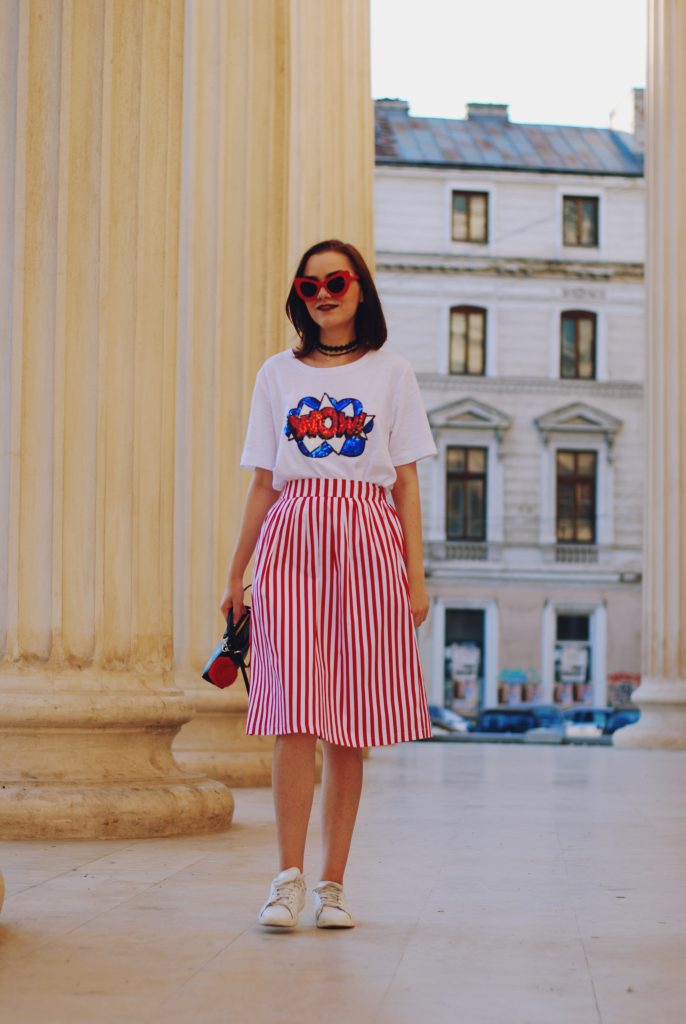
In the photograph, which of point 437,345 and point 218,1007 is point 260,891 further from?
point 437,345

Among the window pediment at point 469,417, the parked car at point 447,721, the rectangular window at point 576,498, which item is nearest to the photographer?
the parked car at point 447,721

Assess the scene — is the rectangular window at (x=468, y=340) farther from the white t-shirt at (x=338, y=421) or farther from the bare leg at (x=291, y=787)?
the bare leg at (x=291, y=787)

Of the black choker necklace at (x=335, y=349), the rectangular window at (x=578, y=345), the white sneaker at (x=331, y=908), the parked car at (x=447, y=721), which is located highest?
the rectangular window at (x=578, y=345)

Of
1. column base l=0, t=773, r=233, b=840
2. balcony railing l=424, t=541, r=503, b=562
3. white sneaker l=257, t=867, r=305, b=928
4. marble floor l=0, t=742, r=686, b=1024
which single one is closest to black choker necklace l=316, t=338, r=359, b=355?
white sneaker l=257, t=867, r=305, b=928

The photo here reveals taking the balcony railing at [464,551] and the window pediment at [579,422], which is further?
the window pediment at [579,422]

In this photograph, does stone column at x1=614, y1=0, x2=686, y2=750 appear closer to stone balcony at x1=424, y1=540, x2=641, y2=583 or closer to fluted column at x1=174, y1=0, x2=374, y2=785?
fluted column at x1=174, y1=0, x2=374, y2=785

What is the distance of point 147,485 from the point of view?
9.40 meters

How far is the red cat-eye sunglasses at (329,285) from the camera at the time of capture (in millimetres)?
6551

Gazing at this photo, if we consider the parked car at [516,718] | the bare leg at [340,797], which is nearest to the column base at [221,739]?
the bare leg at [340,797]

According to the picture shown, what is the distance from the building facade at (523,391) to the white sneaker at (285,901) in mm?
45277

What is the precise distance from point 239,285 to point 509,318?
42076mm

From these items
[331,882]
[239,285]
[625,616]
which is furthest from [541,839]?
[625,616]

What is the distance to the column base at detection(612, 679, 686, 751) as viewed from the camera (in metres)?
26.5

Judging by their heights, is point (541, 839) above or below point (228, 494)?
below
